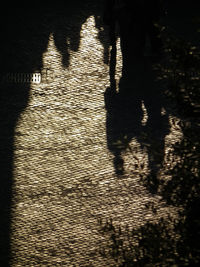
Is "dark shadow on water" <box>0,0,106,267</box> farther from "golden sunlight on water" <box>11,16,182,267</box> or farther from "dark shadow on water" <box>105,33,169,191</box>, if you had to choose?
"dark shadow on water" <box>105,33,169,191</box>

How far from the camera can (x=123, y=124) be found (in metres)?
5.73

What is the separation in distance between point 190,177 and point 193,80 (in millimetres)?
726

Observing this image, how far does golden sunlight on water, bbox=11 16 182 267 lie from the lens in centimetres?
473

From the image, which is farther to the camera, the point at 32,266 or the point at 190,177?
the point at 32,266

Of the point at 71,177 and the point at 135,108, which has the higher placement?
the point at 135,108

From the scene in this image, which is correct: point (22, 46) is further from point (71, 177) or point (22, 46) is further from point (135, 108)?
point (71, 177)

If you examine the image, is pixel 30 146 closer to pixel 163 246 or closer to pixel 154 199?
pixel 154 199

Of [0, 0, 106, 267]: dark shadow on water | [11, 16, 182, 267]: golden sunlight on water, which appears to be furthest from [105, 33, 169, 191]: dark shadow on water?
[0, 0, 106, 267]: dark shadow on water

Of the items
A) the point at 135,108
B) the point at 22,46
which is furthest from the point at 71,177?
the point at 22,46

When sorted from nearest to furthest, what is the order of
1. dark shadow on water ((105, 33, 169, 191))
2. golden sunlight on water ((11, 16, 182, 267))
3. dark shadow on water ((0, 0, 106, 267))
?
golden sunlight on water ((11, 16, 182, 267)), dark shadow on water ((0, 0, 106, 267)), dark shadow on water ((105, 33, 169, 191))

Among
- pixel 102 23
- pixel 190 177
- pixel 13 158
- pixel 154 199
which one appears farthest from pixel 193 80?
pixel 102 23

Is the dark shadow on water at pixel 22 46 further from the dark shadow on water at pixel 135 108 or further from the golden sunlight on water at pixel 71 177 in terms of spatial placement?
the dark shadow on water at pixel 135 108

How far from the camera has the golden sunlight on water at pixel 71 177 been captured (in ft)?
15.5

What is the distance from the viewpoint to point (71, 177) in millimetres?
5258
